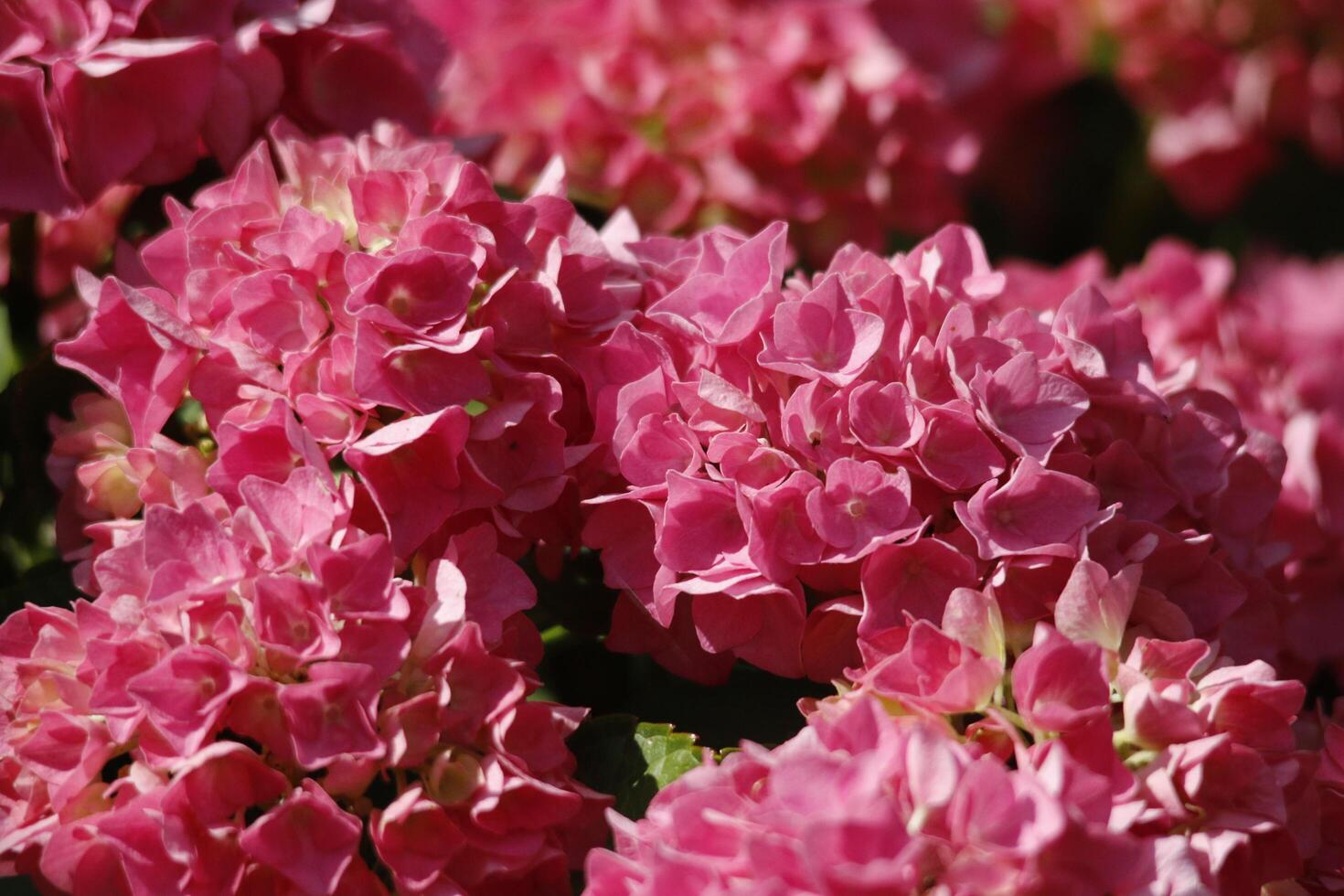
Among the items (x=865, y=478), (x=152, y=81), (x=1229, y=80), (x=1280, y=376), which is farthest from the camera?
(x=1229, y=80)

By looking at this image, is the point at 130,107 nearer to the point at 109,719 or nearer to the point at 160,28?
the point at 160,28

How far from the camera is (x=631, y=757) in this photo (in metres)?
0.68

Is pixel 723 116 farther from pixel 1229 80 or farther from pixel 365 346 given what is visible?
pixel 1229 80

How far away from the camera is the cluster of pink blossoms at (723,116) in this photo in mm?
1111

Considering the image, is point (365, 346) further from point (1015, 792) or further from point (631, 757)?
point (1015, 792)

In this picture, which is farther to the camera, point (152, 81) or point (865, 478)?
point (152, 81)

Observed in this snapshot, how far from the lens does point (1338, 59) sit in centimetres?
149

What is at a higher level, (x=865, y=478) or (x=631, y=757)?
(x=865, y=478)

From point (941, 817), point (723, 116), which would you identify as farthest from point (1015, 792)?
point (723, 116)

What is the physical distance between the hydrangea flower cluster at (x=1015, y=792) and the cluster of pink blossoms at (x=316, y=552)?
0.09 m

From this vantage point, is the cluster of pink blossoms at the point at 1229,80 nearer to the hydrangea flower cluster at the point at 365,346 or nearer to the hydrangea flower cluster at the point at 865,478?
the hydrangea flower cluster at the point at 865,478

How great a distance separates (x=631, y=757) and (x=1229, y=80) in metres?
1.13

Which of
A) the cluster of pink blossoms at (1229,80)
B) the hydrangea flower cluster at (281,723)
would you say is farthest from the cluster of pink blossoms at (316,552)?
the cluster of pink blossoms at (1229,80)

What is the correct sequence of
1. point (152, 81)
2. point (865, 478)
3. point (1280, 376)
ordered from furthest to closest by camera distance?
1. point (1280, 376)
2. point (152, 81)
3. point (865, 478)
